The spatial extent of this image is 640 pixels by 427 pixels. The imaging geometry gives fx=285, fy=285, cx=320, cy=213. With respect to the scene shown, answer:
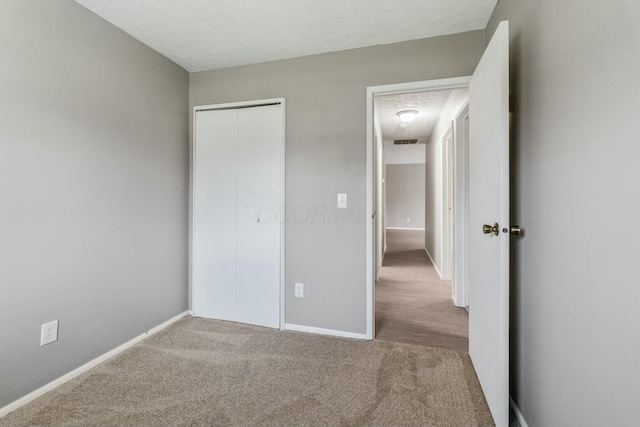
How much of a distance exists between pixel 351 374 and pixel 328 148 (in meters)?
1.67

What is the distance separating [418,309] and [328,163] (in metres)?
1.81

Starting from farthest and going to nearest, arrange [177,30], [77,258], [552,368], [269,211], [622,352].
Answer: [269,211] → [177,30] → [77,258] → [552,368] → [622,352]

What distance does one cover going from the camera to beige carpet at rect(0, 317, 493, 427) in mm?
1466

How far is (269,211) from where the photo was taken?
8.35 feet

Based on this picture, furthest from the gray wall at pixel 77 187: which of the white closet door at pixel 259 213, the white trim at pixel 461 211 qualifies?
the white trim at pixel 461 211

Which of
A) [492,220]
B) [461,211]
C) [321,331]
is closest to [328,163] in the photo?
[492,220]

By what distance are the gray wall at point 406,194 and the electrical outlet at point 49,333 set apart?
872 cm

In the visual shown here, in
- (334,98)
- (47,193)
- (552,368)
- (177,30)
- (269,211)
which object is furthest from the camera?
(269,211)

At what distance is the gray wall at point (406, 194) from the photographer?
9305 mm

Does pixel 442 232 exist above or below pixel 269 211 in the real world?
below

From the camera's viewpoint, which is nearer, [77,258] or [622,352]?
[622,352]

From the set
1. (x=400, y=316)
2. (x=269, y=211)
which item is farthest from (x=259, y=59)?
(x=400, y=316)

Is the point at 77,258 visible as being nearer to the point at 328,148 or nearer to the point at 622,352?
the point at 328,148

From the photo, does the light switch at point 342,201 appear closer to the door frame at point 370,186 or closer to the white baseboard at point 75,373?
the door frame at point 370,186
